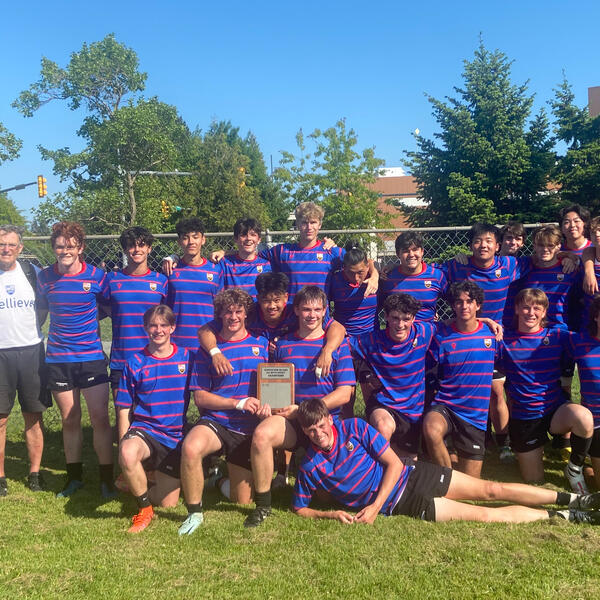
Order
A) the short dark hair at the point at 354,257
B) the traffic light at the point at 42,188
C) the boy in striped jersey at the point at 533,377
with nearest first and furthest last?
the boy in striped jersey at the point at 533,377 → the short dark hair at the point at 354,257 → the traffic light at the point at 42,188

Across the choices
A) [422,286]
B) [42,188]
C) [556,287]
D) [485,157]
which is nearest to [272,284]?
[422,286]

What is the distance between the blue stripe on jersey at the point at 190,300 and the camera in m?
5.02

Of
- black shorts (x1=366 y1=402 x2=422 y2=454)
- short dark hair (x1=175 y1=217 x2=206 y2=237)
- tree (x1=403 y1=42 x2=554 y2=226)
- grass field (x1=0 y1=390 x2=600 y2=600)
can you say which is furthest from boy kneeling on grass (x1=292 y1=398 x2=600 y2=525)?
tree (x1=403 y1=42 x2=554 y2=226)

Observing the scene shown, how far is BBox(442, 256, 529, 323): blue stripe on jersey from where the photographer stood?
5.20 metres

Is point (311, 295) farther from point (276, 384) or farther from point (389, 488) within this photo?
point (389, 488)

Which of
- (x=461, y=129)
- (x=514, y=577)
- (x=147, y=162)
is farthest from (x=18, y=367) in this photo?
(x=147, y=162)

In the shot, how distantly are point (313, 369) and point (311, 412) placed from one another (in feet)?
2.11

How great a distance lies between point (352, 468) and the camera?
156 inches

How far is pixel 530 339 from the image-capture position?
15.6 ft

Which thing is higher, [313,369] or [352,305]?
[352,305]

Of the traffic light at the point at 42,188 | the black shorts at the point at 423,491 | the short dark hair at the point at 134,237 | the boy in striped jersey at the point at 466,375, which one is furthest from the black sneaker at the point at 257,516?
the traffic light at the point at 42,188

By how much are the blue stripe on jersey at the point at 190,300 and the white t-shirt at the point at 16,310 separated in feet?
3.95

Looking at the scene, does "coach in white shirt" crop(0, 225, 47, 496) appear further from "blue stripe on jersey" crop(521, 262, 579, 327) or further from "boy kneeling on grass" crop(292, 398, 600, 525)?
"blue stripe on jersey" crop(521, 262, 579, 327)

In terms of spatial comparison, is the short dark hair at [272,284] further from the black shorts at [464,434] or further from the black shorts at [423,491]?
the black shorts at [423,491]
